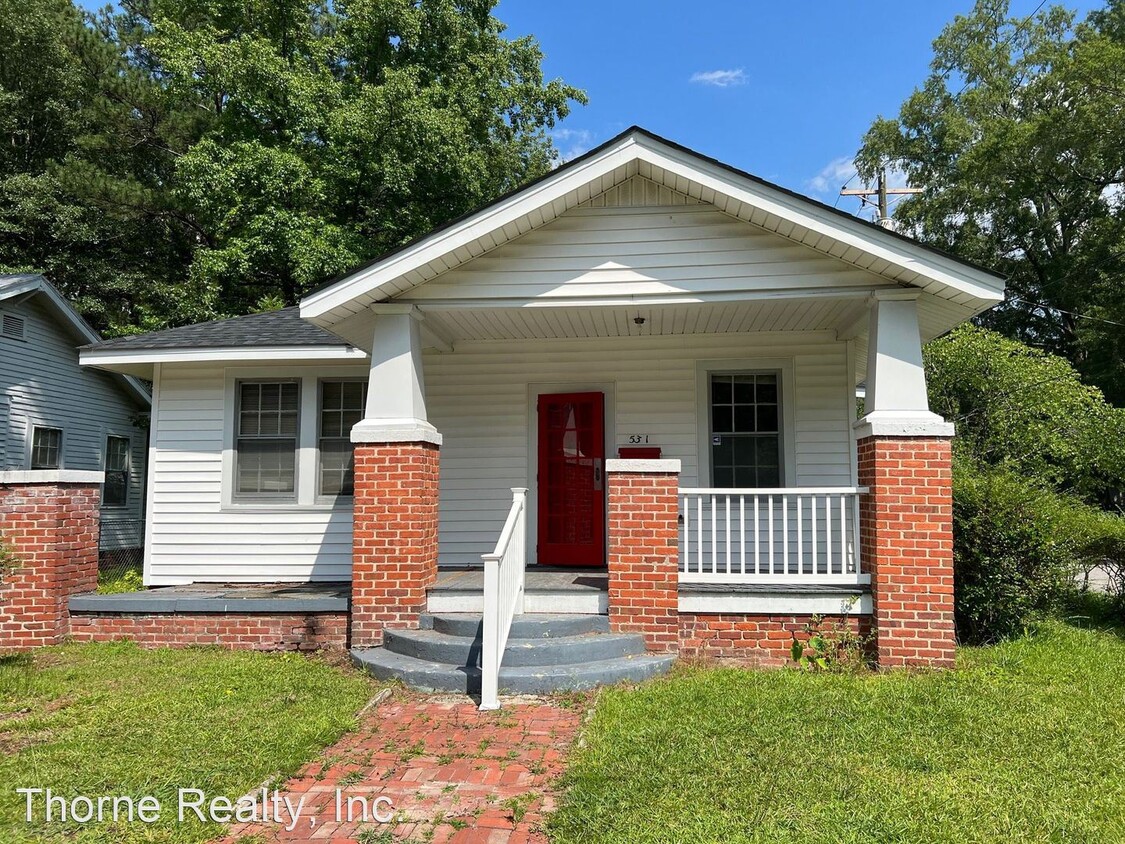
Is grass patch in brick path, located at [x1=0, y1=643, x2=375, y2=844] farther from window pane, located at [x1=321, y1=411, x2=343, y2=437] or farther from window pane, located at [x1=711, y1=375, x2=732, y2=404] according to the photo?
window pane, located at [x1=711, y1=375, x2=732, y2=404]

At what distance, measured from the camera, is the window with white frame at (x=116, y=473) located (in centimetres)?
1556

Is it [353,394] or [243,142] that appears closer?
[353,394]

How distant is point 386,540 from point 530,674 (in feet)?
6.05

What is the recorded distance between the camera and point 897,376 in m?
6.05

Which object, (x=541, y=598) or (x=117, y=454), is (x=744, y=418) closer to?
(x=541, y=598)

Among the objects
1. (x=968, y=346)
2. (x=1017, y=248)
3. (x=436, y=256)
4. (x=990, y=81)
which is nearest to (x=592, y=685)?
(x=436, y=256)

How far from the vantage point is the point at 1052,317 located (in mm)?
26750

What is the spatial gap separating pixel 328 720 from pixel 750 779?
9.22ft

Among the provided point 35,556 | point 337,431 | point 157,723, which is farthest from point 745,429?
point 35,556

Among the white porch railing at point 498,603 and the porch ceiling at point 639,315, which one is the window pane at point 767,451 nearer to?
the porch ceiling at point 639,315

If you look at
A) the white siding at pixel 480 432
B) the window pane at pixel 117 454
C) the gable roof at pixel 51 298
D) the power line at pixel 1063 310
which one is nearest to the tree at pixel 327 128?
the gable roof at pixel 51 298

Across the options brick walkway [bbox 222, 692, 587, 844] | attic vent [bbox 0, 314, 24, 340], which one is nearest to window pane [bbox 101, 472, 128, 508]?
attic vent [bbox 0, 314, 24, 340]

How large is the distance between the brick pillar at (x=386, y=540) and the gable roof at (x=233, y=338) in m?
2.60

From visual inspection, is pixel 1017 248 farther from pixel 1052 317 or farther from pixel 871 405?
pixel 871 405
